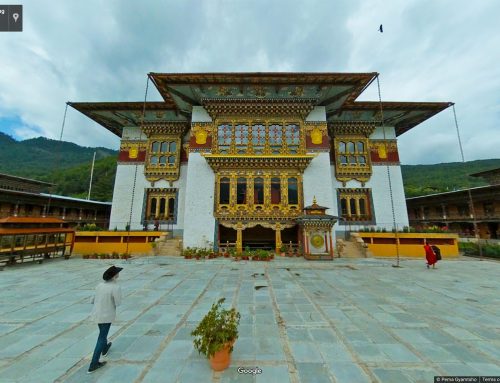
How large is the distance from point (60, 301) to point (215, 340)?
622 centimetres

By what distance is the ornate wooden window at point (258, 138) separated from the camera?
17.8 meters

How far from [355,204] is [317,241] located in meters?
8.03

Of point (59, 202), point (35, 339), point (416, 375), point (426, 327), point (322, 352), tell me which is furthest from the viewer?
point (59, 202)

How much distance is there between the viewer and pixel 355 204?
1997 cm

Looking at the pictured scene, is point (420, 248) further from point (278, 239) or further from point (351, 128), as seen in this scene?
point (351, 128)

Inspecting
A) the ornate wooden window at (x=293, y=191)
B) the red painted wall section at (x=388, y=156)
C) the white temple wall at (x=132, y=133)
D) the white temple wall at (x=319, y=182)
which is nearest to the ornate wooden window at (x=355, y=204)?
the white temple wall at (x=319, y=182)

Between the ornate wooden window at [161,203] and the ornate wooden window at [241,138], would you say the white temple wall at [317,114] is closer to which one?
the ornate wooden window at [241,138]

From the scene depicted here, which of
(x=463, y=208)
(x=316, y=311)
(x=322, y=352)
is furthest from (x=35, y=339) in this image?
(x=463, y=208)

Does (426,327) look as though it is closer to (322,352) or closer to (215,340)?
(322,352)

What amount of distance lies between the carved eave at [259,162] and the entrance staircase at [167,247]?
22.3ft

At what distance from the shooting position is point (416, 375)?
3.08 meters

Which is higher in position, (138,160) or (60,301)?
(138,160)

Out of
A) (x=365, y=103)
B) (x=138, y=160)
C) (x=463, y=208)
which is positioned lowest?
(x=463, y=208)

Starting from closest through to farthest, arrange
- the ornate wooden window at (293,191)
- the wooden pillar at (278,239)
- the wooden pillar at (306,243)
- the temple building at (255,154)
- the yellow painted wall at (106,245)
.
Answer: the wooden pillar at (306,243), the wooden pillar at (278,239), the yellow painted wall at (106,245), the temple building at (255,154), the ornate wooden window at (293,191)
